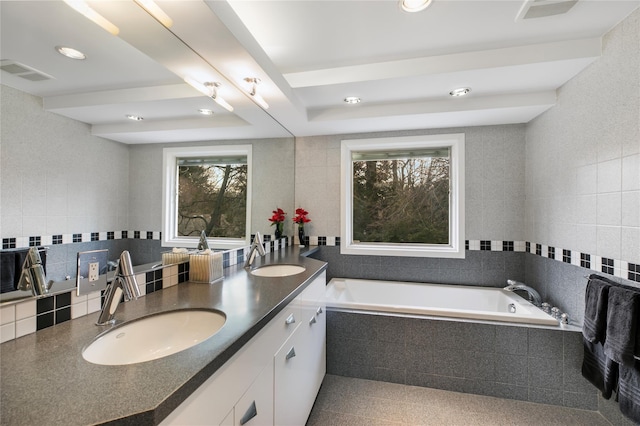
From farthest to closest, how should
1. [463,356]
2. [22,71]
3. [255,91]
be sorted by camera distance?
[463,356]
[255,91]
[22,71]

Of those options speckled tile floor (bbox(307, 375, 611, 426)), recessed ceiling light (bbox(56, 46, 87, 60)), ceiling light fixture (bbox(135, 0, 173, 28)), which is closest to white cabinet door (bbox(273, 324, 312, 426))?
speckled tile floor (bbox(307, 375, 611, 426))

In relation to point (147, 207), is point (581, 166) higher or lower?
higher

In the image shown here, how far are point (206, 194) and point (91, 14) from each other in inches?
32.7

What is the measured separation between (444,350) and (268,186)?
6.38ft

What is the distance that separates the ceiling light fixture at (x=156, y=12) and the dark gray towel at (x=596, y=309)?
2.63 metres

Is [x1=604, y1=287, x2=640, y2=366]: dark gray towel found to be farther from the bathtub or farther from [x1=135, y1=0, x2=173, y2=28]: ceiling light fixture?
[x1=135, y1=0, x2=173, y2=28]: ceiling light fixture

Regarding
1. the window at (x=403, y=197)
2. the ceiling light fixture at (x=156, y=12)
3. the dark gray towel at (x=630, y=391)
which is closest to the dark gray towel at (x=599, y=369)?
the dark gray towel at (x=630, y=391)

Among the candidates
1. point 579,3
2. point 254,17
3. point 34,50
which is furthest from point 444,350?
point 34,50

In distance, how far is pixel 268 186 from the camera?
2424 mm

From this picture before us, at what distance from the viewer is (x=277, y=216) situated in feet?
8.87

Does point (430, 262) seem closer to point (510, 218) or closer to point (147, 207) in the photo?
point (510, 218)

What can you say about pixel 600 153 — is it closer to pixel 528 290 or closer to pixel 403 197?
pixel 528 290

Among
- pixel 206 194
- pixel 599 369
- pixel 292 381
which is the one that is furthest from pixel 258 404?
pixel 599 369

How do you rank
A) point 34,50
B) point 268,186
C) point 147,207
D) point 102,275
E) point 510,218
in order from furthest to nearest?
point 510,218 < point 268,186 < point 147,207 < point 102,275 < point 34,50
